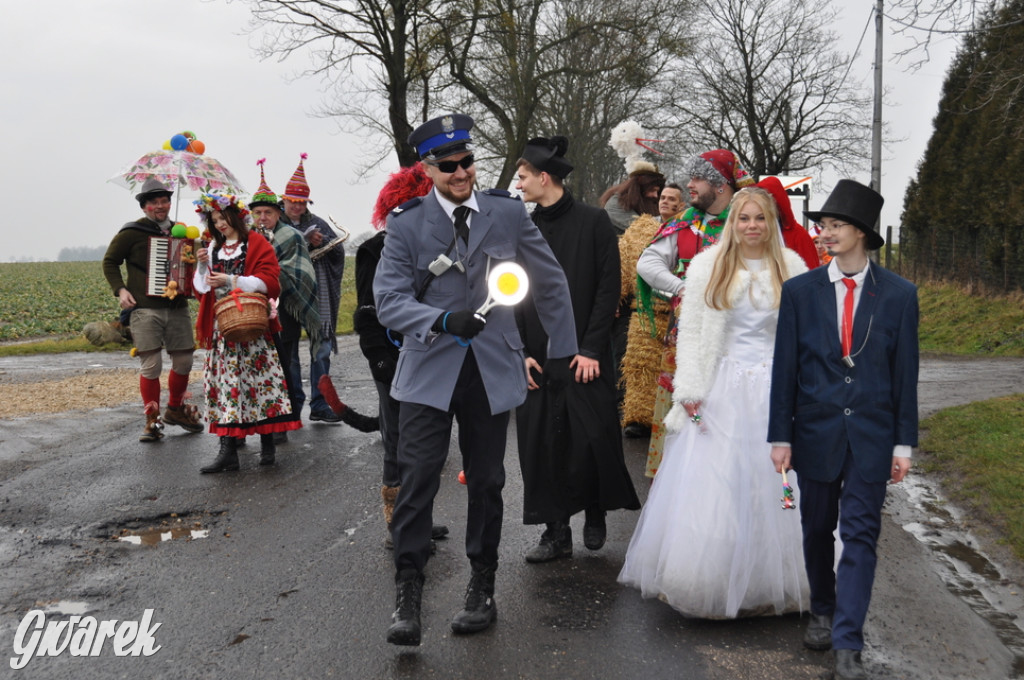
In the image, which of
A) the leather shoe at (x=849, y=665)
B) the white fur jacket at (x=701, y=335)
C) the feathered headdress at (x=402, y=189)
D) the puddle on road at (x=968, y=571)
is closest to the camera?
the leather shoe at (x=849, y=665)

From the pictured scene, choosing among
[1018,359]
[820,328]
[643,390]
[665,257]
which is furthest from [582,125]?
[820,328]

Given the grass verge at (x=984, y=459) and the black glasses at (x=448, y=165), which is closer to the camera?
the black glasses at (x=448, y=165)

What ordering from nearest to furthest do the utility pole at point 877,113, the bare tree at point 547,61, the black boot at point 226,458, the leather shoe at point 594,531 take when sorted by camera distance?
the leather shoe at point 594,531 → the black boot at point 226,458 → the utility pole at point 877,113 → the bare tree at point 547,61

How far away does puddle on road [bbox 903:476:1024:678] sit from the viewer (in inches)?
175

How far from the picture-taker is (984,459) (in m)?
7.50

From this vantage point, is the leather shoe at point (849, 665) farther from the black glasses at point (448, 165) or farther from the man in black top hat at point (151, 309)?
the man in black top hat at point (151, 309)

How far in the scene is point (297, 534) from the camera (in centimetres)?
587

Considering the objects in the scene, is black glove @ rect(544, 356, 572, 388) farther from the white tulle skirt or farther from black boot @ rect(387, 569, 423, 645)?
black boot @ rect(387, 569, 423, 645)

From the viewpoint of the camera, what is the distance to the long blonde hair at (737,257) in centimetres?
476

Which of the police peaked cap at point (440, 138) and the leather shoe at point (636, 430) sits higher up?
the police peaked cap at point (440, 138)

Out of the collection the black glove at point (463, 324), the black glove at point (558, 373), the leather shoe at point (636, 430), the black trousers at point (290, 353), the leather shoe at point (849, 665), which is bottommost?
the leather shoe at point (849, 665)

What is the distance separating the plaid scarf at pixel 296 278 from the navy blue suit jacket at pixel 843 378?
17.3ft

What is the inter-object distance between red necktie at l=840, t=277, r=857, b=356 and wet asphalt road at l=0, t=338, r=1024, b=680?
1.25m

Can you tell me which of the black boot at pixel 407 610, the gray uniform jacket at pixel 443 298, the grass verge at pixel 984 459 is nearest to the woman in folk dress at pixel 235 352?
the gray uniform jacket at pixel 443 298
